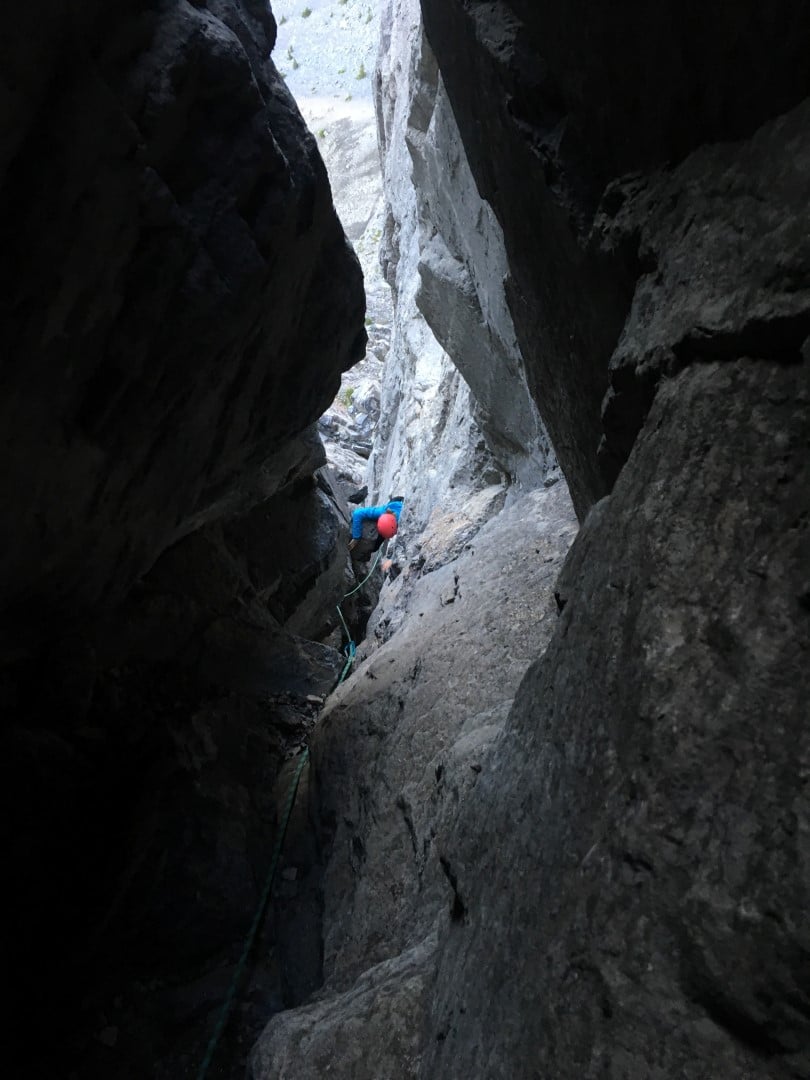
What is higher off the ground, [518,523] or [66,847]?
[518,523]

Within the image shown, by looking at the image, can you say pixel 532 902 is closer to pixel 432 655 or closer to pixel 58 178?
pixel 58 178

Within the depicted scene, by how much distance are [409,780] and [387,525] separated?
833 centimetres

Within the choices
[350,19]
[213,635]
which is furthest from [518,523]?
[350,19]

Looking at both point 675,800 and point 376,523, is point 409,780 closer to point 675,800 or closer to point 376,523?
point 675,800

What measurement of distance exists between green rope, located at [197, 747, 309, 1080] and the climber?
6.62 m

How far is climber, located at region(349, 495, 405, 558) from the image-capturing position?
12.9 meters

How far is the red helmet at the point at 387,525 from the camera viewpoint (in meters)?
12.9

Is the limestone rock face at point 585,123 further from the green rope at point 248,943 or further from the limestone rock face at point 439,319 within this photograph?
the green rope at point 248,943

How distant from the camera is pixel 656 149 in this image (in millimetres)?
2566

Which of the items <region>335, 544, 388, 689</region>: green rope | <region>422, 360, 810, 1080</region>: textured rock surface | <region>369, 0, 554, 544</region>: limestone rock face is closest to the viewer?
<region>422, 360, 810, 1080</region>: textured rock surface

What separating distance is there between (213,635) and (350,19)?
37.3 metres

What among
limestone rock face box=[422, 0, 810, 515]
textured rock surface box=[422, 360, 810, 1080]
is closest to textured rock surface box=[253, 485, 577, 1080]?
textured rock surface box=[422, 360, 810, 1080]

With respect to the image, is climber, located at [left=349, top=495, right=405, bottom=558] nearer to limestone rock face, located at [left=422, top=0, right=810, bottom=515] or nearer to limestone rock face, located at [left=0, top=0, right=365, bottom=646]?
limestone rock face, located at [left=0, top=0, right=365, bottom=646]

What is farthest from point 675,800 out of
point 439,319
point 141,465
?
point 439,319
